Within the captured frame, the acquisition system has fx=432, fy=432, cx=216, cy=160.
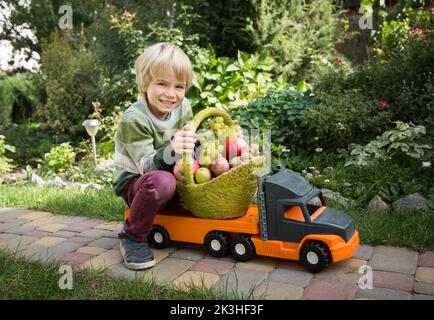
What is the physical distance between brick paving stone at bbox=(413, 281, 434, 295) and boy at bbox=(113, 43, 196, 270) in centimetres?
127

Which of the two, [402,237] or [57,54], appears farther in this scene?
[57,54]

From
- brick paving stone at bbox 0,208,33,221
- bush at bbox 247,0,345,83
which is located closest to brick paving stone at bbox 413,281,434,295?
brick paving stone at bbox 0,208,33,221

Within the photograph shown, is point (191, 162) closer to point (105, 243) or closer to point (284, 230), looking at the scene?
point (284, 230)

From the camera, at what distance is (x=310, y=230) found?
216 cm

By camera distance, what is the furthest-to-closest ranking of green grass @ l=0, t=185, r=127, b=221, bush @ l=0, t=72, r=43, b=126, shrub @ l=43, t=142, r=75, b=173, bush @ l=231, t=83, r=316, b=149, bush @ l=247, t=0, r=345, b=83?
bush @ l=0, t=72, r=43, b=126
bush @ l=247, t=0, r=345, b=83
shrub @ l=43, t=142, r=75, b=173
bush @ l=231, t=83, r=316, b=149
green grass @ l=0, t=185, r=127, b=221

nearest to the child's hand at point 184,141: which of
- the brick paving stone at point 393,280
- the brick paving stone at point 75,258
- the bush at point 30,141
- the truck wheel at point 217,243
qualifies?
the truck wheel at point 217,243

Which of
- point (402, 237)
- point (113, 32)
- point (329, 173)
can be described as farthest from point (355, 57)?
point (402, 237)

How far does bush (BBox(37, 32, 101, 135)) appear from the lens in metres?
6.53

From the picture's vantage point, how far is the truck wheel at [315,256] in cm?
212

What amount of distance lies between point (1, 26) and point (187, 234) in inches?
471

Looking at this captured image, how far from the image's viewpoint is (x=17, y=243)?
111 inches

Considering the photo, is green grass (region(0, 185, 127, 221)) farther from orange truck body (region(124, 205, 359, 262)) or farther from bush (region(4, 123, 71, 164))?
bush (region(4, 123, 71, 164))
